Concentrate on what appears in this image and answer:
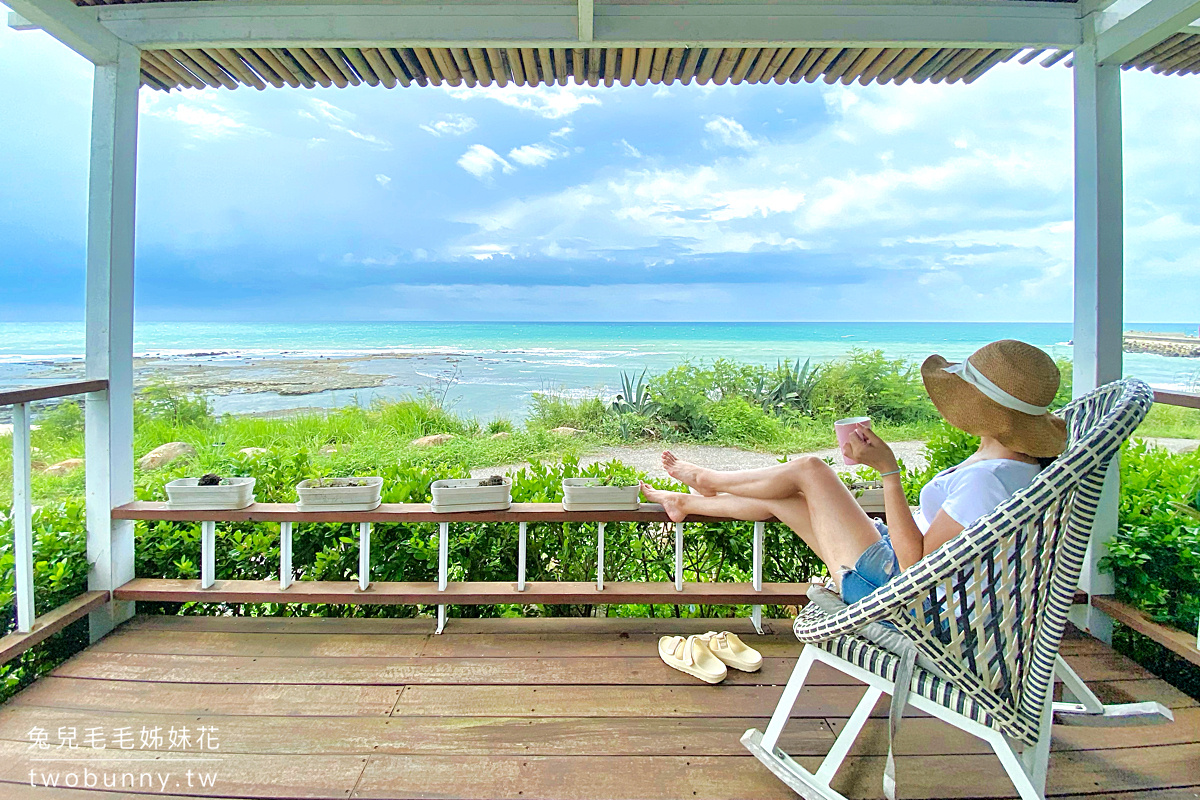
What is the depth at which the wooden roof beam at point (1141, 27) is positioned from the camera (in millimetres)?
2039

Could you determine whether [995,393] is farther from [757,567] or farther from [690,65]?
[690,65]

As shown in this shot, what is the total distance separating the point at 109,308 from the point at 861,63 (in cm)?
317

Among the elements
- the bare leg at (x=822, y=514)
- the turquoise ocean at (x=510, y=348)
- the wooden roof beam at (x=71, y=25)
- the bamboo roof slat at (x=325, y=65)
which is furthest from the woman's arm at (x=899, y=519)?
the turquoise ocean at (x=510, y=348)

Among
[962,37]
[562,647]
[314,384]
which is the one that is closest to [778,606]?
[562,647]

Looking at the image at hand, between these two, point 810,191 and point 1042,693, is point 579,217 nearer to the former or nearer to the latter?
point 810,191

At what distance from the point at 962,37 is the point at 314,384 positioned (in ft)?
52.9

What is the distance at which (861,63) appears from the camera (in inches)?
104

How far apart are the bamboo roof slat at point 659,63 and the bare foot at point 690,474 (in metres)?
1.62

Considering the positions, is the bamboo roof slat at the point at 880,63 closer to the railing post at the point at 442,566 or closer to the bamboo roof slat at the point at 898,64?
the bamboo roof slat at the point at 898,64

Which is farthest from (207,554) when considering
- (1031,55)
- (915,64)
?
(1031,55)

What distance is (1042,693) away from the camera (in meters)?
1.40

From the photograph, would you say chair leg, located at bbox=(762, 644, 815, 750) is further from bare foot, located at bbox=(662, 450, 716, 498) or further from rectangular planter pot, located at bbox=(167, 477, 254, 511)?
rectangular planter pot, located at bbox=(167, 477, 254, 511)

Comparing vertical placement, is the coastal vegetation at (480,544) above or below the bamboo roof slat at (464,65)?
below

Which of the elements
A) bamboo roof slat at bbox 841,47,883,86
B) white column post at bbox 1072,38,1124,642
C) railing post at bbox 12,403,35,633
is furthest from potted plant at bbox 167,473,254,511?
white column post at bbox 1072,38,1124,642
